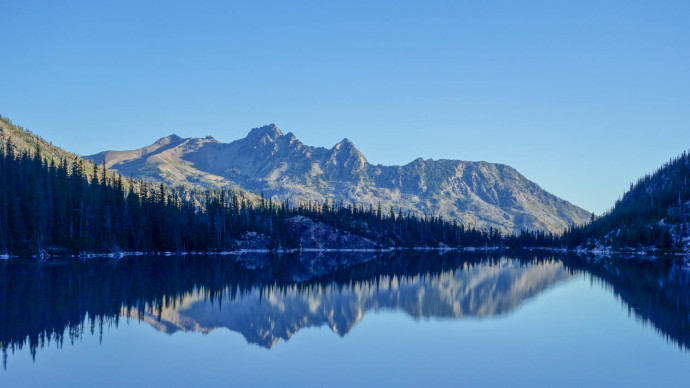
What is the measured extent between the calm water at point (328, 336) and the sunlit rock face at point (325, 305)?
19cm

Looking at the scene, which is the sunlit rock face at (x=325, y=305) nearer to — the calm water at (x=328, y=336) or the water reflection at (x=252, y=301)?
the water reflection at (x=252, y=301)

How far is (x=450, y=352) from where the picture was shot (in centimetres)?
2942

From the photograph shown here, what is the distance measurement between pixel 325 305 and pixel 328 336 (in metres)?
14.2

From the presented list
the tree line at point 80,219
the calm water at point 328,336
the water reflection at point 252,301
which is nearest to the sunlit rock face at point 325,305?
the water reflection at point 252,301

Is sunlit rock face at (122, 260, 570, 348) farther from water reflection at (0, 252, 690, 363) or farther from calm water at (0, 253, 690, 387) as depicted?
calm water at (0, 253, 690, 387)

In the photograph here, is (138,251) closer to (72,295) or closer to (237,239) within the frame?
(237,239)

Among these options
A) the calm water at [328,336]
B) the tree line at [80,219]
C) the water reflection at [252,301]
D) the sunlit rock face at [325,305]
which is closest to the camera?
the calm water at [328,336]

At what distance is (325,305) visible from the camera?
48125 millimetres

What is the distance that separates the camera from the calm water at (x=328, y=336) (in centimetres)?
2394

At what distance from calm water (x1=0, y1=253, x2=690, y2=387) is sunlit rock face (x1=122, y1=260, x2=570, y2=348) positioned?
0.63 feet

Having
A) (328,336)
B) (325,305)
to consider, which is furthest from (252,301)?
(328,336)

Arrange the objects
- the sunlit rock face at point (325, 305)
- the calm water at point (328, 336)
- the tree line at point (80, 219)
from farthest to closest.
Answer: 1. the tree line at point (80, 219)
2. the sunlit rock face at point (325, 305)
3. the calm water at point (328, 336)

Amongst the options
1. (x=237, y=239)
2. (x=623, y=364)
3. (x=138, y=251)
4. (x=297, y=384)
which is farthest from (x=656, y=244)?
(x=297, y=384)

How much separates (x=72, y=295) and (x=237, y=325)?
732 inches
